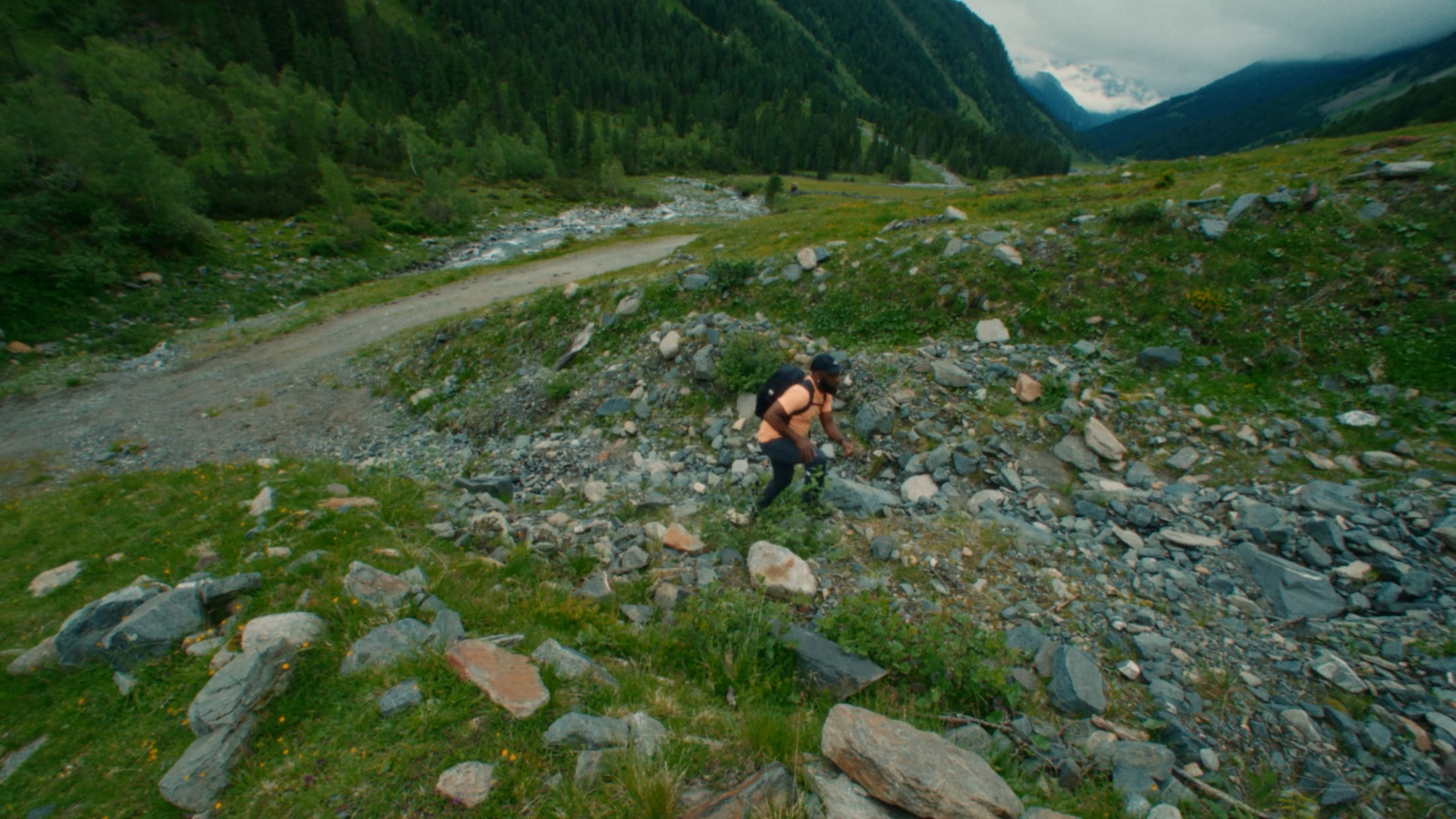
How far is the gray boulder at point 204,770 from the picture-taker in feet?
11.0

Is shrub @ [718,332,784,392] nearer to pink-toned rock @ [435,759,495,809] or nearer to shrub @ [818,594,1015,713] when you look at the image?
shrub @ [818,594,1015,713]

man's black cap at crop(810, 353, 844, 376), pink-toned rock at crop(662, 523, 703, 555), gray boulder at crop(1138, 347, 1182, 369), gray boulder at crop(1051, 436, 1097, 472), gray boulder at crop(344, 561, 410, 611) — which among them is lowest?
pink-toned rock at crop(662, 523, 703, 555)

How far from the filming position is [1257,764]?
396cm

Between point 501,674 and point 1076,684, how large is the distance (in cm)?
458

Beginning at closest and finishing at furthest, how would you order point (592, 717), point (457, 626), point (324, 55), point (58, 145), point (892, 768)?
point (892, 768)
point (592, 717)
point (457, 626)
point (58, 145)
point (324, 55)

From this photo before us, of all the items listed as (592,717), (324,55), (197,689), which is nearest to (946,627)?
(592,717)

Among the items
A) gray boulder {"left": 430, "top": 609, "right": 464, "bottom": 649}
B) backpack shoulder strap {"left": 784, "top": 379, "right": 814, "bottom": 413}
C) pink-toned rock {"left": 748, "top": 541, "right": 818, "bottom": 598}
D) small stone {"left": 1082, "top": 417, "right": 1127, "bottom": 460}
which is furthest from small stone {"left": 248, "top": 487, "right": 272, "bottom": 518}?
small stone {"left": 1082, "top": 417, "right": 1127, "bottom": 460}

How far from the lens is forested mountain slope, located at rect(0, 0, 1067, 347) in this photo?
19219mm

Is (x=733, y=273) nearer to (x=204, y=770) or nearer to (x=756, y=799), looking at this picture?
(x=756, y=799)

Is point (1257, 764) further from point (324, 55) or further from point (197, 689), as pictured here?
point (324, 55)

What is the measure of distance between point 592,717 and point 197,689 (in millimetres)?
3312

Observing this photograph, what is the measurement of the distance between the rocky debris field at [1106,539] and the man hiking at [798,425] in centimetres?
59

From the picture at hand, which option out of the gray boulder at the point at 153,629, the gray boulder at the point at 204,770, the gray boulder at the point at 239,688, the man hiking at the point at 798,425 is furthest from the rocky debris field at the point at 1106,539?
the gray boulder at the point at 204,770

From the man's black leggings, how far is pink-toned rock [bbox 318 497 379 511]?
5.27 meters
